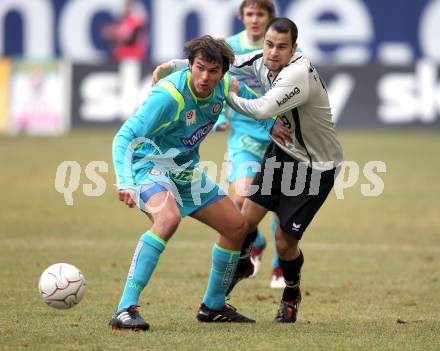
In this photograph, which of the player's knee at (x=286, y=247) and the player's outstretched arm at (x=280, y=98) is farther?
the player's knee at (x=286, y=247)

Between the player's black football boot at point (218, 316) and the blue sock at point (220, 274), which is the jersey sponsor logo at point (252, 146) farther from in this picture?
the player's black football boot at point (218, 316)

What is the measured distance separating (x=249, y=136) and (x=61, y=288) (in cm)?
345

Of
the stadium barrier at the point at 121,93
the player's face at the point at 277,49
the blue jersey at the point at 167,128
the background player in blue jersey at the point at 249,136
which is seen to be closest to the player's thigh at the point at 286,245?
the blue jersey at the point at 167,128

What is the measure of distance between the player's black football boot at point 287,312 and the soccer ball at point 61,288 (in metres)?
1.54

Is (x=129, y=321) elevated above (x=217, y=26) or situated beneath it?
situated beneath

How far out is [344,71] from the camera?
21.5 m

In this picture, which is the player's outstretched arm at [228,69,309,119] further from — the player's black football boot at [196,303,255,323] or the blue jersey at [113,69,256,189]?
the player's black football boot at [196,303,255,323]

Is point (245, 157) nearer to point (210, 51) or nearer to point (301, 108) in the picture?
point (301, 108)

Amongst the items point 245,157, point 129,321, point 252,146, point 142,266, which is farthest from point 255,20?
point 129,321

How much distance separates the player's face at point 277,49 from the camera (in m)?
7.34

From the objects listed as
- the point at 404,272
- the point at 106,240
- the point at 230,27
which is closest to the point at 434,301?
the point at 404,272

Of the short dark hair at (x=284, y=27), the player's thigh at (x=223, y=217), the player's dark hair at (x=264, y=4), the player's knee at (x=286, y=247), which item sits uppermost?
the player's dark hair at (x=264, y=4)

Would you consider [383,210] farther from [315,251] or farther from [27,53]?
[27,53]

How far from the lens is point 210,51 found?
6.93m
